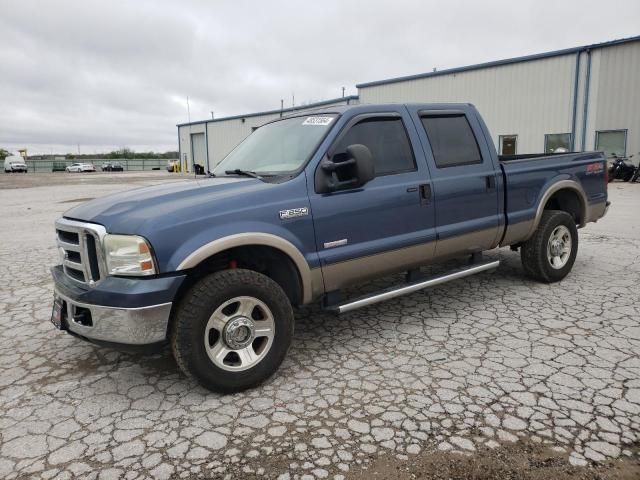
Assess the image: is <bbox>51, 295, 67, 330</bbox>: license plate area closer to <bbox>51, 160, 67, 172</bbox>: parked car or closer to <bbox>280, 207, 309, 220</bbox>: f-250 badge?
<bbox>280, 207, 309, 220</bbox>: f-250 badge

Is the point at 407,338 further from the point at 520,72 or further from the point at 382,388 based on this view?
the point at 520,72

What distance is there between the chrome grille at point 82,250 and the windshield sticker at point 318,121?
6.12ft

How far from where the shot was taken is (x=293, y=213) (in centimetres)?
337

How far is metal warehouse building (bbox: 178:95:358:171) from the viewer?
130ft

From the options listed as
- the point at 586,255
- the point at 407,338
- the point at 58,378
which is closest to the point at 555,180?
the point at 586,255

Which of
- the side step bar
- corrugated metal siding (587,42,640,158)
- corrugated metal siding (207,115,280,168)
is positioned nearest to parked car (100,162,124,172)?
corrugated metal siding (207,115,280,168)

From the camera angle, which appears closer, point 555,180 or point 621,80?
point 555,180

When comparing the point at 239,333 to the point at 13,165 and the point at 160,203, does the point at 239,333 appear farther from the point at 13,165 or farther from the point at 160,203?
the point at 13,165

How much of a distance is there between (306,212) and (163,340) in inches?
50.6

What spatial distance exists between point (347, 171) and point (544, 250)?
286cm

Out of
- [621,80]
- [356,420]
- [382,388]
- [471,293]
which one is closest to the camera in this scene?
[356,420]

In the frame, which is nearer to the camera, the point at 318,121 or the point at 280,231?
the point at 280,231

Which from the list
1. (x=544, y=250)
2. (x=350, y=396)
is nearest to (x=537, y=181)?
(x=544, y=250)

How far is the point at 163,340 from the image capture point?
299 cm
